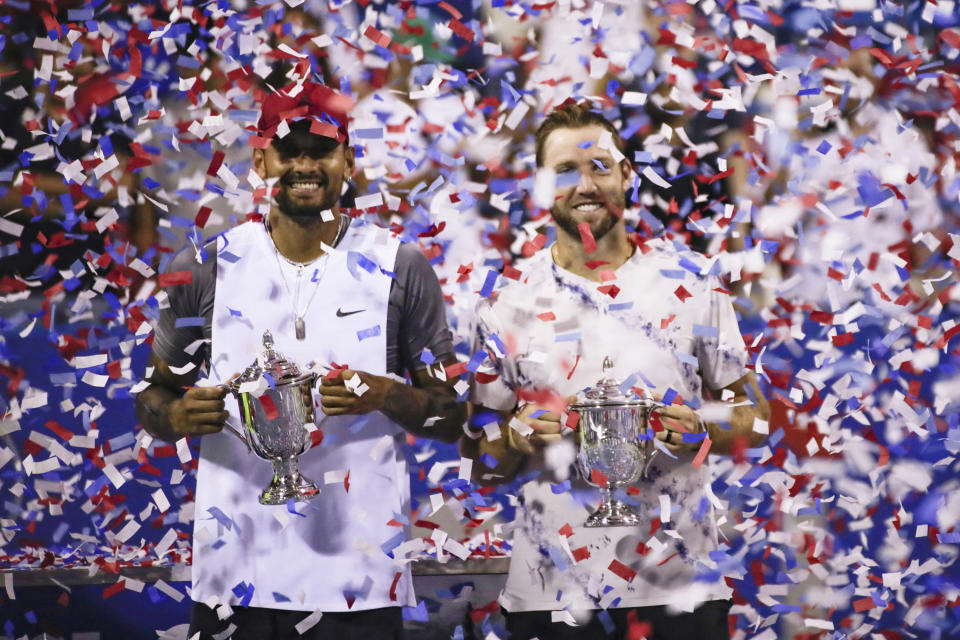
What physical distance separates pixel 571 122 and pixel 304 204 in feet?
2.17

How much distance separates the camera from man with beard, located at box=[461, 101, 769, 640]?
244cm

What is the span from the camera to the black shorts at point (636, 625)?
7.97ft

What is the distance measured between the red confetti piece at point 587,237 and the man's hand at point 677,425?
1.40 ft

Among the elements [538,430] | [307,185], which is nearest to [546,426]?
[538,430]

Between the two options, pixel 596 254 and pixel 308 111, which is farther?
pixel 308 111

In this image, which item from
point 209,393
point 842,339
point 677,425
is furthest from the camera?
point 842,339

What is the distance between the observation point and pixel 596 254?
8.46 feet

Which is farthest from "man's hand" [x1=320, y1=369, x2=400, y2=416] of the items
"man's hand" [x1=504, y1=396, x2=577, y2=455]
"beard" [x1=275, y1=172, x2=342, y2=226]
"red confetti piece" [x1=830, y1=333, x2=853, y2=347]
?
"red confetti piece" [x1=830, y1=333, x2=853, y2=347]

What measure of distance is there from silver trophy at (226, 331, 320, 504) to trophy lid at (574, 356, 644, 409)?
612 mm

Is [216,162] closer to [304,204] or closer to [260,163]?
[260,163]

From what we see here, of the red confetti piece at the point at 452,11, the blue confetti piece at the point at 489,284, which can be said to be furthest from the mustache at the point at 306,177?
the red confetti piece at the point at 452,11

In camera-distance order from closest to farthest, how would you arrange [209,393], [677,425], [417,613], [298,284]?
[677,425], [209,393], [298,284], [417,613]

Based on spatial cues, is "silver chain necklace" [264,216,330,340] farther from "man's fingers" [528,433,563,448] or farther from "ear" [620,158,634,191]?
"ear" [620,158,634,191]

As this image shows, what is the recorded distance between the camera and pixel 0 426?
3.31 m
